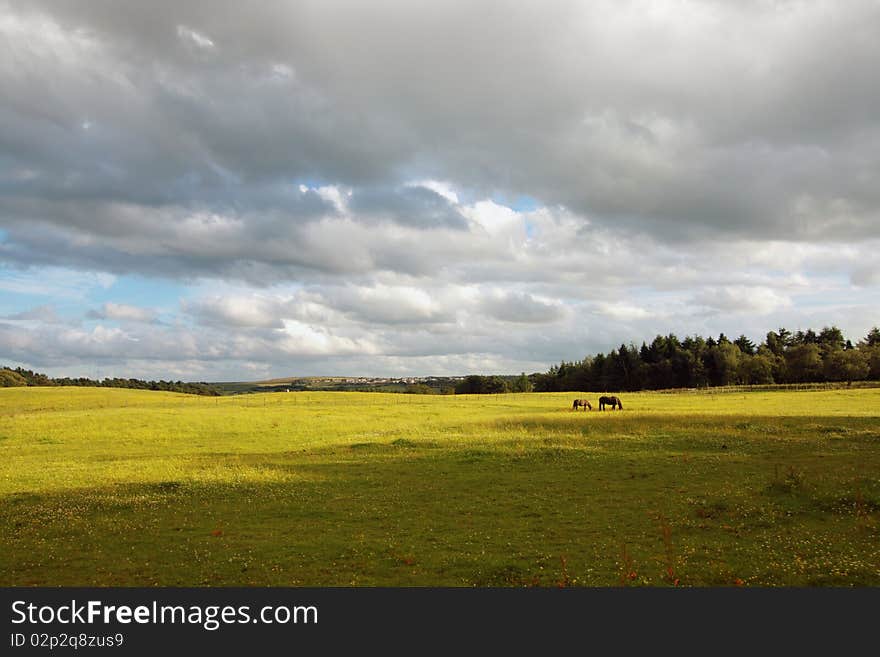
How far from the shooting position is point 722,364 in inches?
5984

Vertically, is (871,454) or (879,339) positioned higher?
(879,339)

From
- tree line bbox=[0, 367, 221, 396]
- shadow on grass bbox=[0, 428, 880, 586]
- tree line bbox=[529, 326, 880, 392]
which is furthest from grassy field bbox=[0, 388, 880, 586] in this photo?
tree line bbox=[0, 367, 221, 396]

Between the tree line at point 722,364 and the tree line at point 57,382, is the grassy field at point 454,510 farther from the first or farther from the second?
the tree line at point 57,382

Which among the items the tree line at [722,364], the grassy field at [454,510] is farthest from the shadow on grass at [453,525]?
the tree line at [722,364]

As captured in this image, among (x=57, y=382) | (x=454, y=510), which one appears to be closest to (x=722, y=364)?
(x=454, y=510)

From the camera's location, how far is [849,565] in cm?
1245

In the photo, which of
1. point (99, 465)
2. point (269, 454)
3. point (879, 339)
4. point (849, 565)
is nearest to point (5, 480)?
point (99, 465)

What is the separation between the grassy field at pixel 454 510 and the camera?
1291 centimetres

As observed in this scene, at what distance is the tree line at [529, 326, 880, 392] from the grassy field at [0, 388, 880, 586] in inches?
4621

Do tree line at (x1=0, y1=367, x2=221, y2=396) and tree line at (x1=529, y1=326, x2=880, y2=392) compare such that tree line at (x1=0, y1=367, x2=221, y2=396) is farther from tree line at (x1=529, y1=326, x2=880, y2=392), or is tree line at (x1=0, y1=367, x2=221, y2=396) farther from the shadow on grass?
the shadow on grass

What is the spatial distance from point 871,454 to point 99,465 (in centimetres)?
3908

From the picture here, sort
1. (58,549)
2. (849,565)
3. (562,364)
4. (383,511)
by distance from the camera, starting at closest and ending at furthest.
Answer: (849,565) → (58,549) → (383,511) → (562,364)

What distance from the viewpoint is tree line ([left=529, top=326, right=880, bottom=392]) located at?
445ft

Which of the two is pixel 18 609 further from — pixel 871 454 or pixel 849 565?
pixel 871 454
